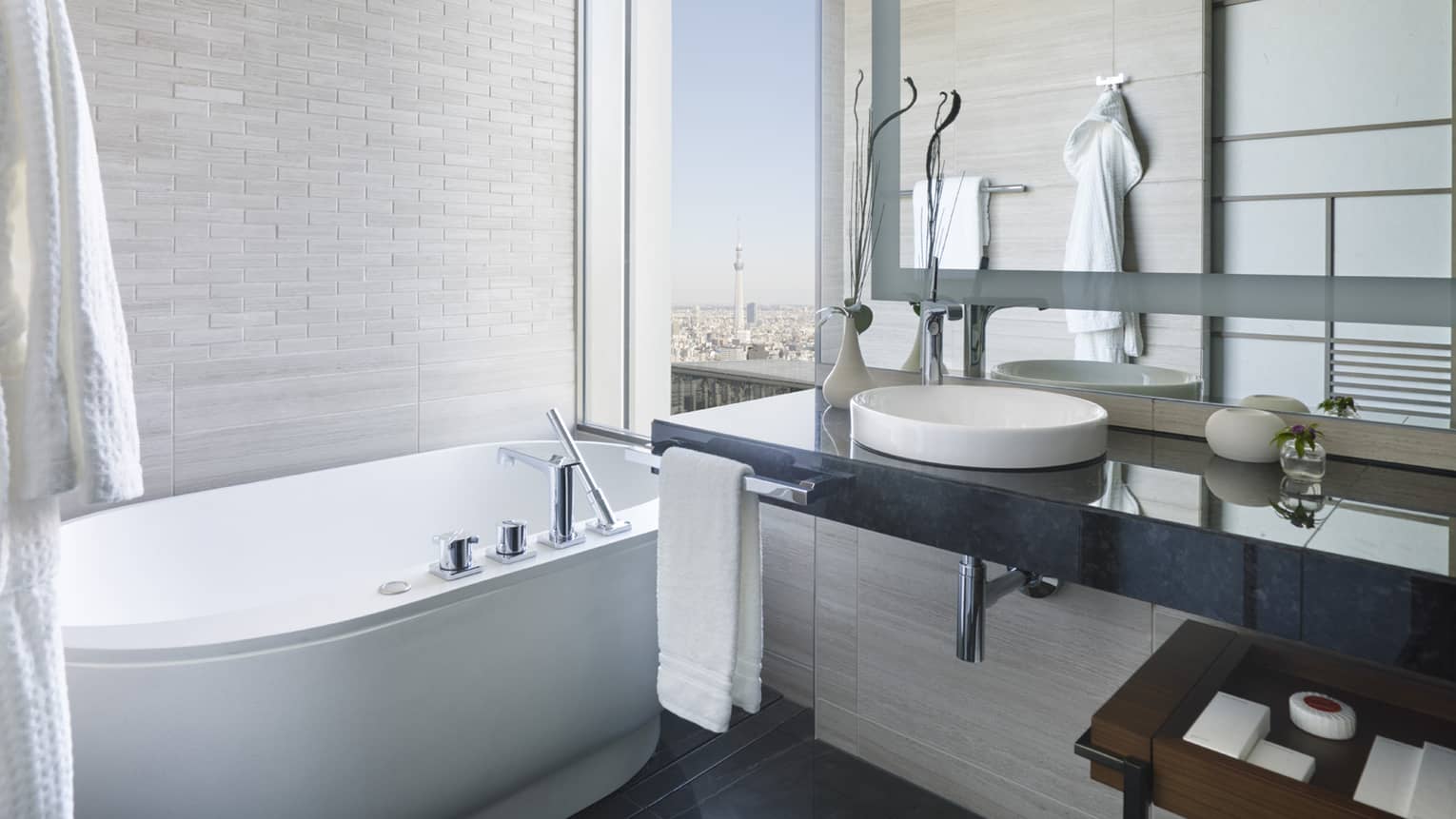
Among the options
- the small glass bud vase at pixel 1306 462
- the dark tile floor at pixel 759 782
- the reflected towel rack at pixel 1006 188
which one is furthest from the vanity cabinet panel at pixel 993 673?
the reflected towel rack at pixel 1006 188

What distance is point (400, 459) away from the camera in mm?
2906

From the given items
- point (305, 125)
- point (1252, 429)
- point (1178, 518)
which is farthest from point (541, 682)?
point (305, 125)

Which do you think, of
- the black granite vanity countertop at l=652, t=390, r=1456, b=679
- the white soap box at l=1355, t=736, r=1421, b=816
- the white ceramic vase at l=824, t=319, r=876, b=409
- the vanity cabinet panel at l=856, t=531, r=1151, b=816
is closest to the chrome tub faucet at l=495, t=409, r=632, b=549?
the black granite vanity countertop at l=652, t=390, r=1456, b=679

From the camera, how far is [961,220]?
85.4 inches

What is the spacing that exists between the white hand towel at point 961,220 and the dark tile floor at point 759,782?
1302mm

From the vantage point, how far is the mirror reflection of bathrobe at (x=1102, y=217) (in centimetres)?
189

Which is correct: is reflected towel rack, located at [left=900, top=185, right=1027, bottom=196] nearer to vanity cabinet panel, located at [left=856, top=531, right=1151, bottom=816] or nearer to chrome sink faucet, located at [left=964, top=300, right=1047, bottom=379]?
chrome sink faucet, located at [left=964, top=300, right=1047, bottom=379]

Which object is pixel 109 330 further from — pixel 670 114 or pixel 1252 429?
pixel 670 114

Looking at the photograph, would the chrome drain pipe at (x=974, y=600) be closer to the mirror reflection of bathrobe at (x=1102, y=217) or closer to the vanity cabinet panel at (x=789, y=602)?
the mirror reflection of bathrobe at (x=1102, y=217)

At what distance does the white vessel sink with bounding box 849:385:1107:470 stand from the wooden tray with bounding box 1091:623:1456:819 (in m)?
0.37

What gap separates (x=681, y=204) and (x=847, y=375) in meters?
1.55

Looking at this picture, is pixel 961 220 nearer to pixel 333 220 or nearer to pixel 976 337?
pixel 976 337

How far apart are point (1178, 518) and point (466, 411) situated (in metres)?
2.52

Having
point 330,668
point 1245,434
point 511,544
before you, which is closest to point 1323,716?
point 1245,434
